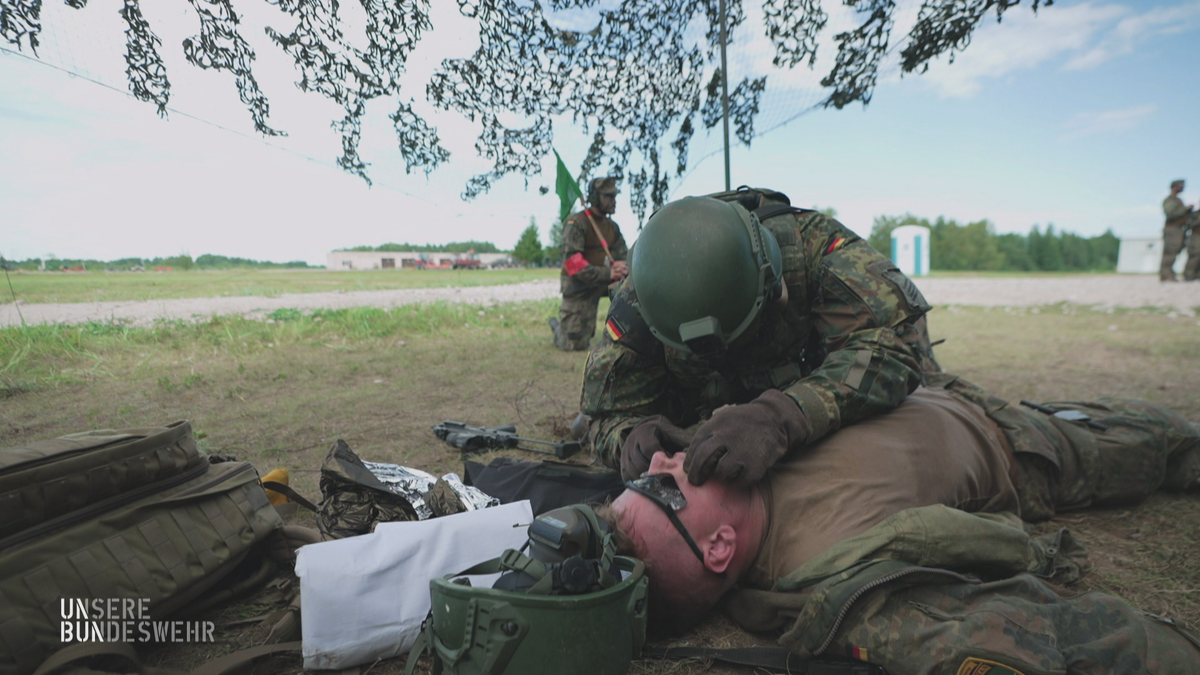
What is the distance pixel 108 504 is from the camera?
1.60 meters

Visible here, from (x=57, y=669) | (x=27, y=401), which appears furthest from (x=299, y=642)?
(x=27, y=401)

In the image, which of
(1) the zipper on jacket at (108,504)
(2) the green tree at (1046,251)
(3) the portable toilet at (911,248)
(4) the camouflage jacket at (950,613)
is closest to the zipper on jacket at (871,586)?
(4) the camouflage jacket at (950,613)

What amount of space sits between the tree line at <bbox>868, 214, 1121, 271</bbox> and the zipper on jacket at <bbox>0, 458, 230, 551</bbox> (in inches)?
2046

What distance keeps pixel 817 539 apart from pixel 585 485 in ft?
3.48

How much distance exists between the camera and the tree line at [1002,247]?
49.0 meters

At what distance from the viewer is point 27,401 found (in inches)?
122

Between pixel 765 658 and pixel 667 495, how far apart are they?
0.48 metres

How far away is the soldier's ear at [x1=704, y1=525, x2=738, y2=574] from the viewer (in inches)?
64.8

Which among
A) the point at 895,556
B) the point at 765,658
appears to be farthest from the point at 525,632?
the point at 895,556

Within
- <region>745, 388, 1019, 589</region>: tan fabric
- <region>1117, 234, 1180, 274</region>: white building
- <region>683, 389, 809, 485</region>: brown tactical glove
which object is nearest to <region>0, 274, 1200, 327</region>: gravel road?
<region>683, 389, 809, 485</region>: brown tactical glove

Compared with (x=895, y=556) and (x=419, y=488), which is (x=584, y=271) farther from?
(x=895, y=556)

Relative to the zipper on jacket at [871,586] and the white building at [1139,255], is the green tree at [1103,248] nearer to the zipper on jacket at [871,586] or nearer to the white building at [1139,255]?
the white building at [1139,255]

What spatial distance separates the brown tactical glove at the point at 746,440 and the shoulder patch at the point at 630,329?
0.71 meters

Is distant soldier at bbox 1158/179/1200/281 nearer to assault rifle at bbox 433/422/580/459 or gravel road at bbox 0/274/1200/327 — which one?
gravel road at bbox 0/274/1200/327
